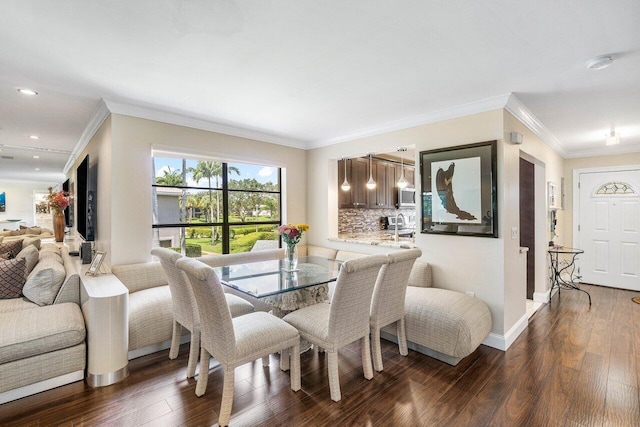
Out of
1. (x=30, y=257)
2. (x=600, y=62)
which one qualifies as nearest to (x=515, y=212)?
(x=600, y=62)

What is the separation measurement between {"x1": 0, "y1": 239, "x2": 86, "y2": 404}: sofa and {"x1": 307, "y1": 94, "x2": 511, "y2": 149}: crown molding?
3614 millimetres

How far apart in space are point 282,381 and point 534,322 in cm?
318

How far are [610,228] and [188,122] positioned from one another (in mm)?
6936

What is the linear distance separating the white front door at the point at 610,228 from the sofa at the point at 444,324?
13.2ft

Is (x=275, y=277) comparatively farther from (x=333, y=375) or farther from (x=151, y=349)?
(x=151, y=349)

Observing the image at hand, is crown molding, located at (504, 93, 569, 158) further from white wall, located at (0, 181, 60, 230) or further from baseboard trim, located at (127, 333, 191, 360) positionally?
white wall, located at (0, 181, 60, 230)

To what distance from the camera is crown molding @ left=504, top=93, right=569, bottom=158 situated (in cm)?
297

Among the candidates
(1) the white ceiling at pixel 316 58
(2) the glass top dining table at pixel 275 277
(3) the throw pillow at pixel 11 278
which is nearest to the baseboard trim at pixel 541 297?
(1) the white ceiling at pixel 316 58

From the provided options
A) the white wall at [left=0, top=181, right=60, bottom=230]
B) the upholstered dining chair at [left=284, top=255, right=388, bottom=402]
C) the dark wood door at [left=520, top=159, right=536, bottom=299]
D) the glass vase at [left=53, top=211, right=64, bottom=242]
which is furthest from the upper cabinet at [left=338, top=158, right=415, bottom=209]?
the white wall at [left=0, top=181, right=60, bottom=230]

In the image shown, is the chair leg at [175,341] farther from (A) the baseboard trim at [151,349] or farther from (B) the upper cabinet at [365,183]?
(B) the upper cabinet at [365,183]

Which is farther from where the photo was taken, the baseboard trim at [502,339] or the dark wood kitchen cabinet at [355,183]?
the dark wood kitchen cabinet at [355,183]

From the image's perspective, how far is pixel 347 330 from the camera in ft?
7.21

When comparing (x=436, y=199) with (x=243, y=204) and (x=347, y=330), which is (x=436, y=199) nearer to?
(x=347, y=330)

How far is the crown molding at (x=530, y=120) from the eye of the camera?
9.73 feet
